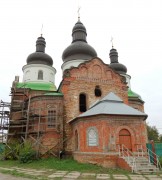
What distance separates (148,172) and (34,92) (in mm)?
15150

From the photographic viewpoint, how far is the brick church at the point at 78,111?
13.9 metres

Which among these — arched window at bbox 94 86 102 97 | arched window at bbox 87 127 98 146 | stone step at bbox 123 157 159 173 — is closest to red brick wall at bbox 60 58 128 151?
arched window at bbox 94 86 102 97

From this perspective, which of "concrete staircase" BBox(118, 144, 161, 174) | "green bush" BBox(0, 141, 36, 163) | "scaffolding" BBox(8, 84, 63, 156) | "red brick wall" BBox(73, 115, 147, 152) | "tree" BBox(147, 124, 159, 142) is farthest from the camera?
"tree" BBox(147, 124, 159, 142)

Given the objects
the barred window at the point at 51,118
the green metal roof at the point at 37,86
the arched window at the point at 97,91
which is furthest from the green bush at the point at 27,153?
the green metal roof at the point at 37,86

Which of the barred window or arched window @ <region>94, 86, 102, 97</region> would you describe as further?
arched window @ <region>94, 86, 102, 97</region>

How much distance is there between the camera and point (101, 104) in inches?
611

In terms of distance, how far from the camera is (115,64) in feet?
97.8

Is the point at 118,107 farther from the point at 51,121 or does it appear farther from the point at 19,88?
the point at 19,88

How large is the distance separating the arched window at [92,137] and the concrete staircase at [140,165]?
2491 millimetres

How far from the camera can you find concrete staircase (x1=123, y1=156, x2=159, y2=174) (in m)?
11.2

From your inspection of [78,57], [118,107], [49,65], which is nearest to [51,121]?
[118,107]

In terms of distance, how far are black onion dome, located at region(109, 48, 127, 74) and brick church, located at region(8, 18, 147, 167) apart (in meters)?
5.39

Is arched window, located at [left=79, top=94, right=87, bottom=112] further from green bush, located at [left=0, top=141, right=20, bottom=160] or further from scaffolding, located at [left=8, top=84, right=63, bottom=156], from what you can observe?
green bush, located at [left=0, top=141, right=20, bottom=160]

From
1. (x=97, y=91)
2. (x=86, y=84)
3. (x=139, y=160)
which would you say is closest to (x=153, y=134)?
(x=97, y=91)
